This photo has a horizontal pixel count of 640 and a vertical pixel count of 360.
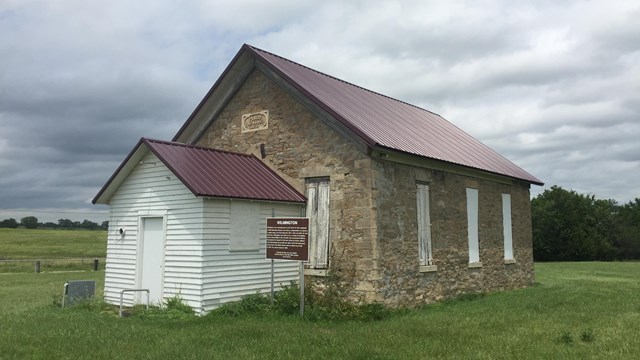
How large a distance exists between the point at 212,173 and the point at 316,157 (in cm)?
284

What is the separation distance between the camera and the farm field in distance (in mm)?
8289

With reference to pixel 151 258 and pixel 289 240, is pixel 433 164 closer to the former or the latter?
pixel 289 240

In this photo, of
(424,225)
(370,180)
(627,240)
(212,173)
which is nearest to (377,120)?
(424,225)

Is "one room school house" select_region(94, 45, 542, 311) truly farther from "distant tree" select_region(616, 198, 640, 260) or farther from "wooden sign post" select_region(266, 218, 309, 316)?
"distant tree" select_region(616, 198, 640, 260)

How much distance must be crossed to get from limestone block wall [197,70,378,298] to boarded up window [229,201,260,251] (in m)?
1.86

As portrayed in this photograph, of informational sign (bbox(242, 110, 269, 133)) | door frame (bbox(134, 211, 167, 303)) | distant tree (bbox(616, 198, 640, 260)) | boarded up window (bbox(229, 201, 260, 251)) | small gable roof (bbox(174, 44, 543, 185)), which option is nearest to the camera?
boarded up window (bbox(229, 201, 260, 251))

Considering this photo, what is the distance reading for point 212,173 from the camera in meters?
13.0

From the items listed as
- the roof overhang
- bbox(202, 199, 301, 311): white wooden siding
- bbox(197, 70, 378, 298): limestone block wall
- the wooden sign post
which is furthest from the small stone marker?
the roof overhang

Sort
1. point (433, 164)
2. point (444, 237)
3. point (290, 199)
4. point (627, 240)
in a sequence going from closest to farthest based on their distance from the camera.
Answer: point (290, 199)
point (433, 164)
point (444, 237)
point (627, 240)

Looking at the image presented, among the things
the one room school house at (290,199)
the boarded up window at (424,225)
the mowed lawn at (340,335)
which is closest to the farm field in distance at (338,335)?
the mowed lawn at (340,335)

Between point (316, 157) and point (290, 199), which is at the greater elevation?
point (316, 157)

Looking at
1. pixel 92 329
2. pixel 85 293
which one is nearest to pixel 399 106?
pixel 85 293

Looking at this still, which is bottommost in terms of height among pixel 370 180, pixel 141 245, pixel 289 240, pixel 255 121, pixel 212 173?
pixel 141 245

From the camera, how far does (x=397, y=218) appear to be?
13.5 metres
